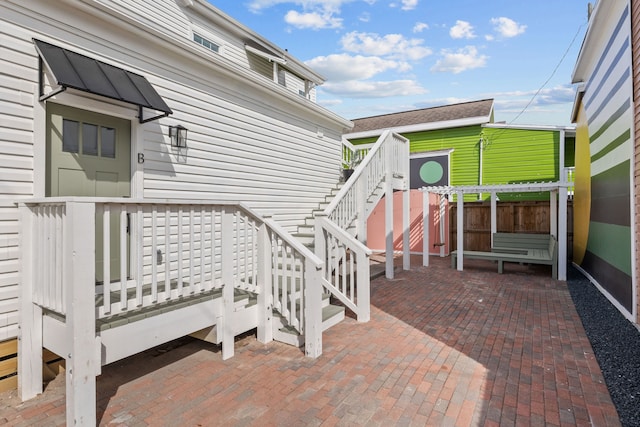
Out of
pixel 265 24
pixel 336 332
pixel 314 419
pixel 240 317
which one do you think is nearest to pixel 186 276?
pixel 240 317

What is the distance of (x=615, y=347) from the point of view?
353cm

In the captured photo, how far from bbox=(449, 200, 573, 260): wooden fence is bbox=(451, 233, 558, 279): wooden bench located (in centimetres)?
131

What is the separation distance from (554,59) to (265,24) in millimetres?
7909

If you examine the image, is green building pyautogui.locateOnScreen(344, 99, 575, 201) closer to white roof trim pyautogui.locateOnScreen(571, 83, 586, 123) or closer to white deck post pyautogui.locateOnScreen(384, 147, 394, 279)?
white roof trim pyautogui.locateOnScreen(571, 83, 586, 123)

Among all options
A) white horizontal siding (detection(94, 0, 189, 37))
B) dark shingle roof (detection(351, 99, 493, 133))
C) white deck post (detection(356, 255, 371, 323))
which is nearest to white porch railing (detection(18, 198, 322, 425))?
white deck post (detection(356, 255, 371, 323))

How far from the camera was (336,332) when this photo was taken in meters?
4.08

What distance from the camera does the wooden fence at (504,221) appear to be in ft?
30.9

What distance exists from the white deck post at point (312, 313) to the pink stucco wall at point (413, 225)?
7.74 meters

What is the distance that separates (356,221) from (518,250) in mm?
4482

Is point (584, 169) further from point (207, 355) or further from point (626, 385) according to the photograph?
point (207, 355)

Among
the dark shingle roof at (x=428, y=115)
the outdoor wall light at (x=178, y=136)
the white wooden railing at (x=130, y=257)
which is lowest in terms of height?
the white wooden railing at (x=130, y=257)

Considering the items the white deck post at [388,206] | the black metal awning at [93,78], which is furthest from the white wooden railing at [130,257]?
the white deck post at [388,206]

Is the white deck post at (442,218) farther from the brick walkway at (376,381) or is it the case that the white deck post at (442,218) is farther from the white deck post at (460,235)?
the brick walkway at (376,381)

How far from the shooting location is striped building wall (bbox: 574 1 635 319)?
171 inches
